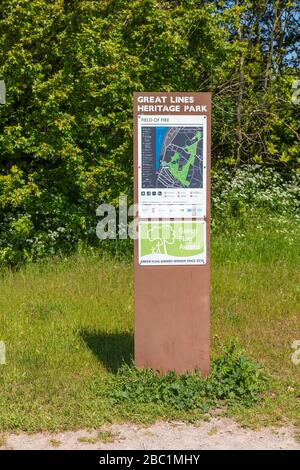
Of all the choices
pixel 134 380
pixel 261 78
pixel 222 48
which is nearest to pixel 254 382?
pixel 134 380

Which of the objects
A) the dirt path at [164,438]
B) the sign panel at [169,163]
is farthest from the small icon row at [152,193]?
the dirt path at [164,438]

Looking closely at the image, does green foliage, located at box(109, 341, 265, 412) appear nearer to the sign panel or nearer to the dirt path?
the dirt path

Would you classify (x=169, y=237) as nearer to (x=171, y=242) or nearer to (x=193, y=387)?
(x=171, y=242)

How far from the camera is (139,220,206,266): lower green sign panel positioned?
4.86 m

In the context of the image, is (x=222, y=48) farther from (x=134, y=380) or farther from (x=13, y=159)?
(x=134, y=380)

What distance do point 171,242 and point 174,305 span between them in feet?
1.71

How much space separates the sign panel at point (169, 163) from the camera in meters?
4.81

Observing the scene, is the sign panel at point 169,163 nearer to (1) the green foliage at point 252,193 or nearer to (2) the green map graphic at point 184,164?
(2) the green map graphic at point 184,164

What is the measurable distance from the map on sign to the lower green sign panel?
0.32 meters

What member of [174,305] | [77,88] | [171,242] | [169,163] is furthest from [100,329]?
[77,88]

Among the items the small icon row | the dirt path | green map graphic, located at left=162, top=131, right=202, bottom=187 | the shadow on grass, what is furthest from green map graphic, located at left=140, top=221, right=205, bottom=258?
the dirt path

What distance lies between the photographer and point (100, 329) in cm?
660

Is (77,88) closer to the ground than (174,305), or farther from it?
farther from it

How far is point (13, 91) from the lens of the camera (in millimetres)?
9125
